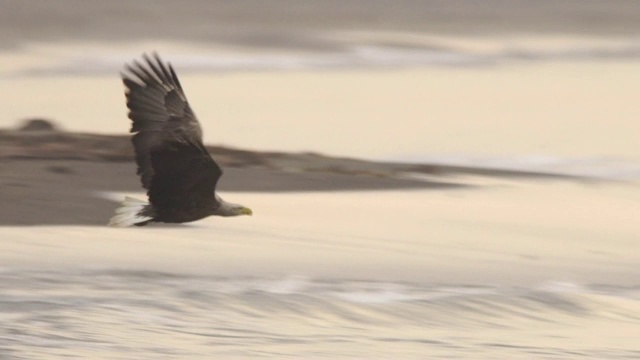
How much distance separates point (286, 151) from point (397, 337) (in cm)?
499

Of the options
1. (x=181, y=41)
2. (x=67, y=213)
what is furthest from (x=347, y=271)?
(x=181, y=41)

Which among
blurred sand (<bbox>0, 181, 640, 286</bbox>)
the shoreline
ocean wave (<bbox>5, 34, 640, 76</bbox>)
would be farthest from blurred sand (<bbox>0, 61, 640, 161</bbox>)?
blurred sand (<bbox>0, 181, 640, 286</bbox>)

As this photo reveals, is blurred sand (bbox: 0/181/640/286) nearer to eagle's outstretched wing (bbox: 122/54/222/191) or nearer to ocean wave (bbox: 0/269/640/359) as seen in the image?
ocean wave (bbox: 0/269/640/359)

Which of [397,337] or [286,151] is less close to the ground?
[286,151]

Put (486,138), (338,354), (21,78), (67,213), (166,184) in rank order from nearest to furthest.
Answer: (338,354), (166,184), (67,213), (486,138), (21,78)

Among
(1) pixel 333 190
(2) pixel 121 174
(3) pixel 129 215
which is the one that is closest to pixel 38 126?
(2) pixel 121 174

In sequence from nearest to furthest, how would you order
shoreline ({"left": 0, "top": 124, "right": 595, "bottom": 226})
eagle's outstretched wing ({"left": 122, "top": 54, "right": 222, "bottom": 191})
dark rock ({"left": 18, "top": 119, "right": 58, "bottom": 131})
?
1. eagle's outstretched wing ({"left": 122, "top": 54, "right": 222, "bottom": 191})
2. shoreline ({"left": 0, "top": 124, "right": 595, "bottom": 226})
3. dark rock ({"left": 18, "top": 119, "right": 58, "bottom": 131})

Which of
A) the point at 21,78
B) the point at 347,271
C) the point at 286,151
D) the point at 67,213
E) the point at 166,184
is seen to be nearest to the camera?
the point at 166,184

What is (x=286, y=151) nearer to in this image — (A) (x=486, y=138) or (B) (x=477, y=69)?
(A) (x=486, y=138)

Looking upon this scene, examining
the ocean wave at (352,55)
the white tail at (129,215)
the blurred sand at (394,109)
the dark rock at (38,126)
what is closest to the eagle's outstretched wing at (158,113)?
the white tail at (129,215)

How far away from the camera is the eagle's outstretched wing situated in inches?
358

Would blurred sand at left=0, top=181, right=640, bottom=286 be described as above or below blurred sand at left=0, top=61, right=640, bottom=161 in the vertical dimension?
below

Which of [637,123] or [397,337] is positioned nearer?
[397,337]

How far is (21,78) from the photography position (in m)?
17.3
